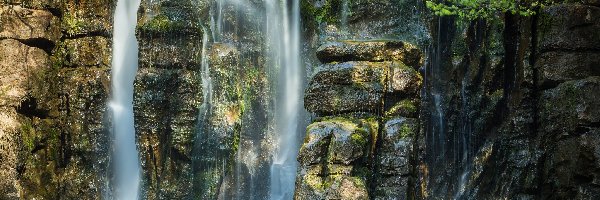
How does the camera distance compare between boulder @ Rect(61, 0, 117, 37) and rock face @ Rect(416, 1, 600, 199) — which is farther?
boulder @ Rect(61, 0, 117, 37)

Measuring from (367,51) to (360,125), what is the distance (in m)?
2.16

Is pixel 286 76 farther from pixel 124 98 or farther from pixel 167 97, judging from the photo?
pixel 124 98

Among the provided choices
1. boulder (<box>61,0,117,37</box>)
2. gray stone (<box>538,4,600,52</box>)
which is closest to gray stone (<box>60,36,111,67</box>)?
boulder (<box>61,0,117,37</box>)

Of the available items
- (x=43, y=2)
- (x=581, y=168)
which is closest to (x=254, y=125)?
(x=43, y=2)

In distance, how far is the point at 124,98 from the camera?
59.8 feet

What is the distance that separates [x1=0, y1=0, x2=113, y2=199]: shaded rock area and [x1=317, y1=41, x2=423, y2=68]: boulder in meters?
6.22

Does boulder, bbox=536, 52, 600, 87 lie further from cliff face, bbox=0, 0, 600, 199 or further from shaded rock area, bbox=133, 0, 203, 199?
shaded rock area, bbox=133, 0, 203, 199

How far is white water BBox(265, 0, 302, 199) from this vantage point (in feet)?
61.5

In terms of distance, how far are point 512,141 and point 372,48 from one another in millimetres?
3962

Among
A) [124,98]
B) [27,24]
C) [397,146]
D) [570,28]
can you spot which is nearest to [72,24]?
[27,24]

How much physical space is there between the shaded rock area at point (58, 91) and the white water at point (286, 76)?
→ 180 inches

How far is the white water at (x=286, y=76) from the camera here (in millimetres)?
18734

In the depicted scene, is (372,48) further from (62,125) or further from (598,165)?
(62,125)

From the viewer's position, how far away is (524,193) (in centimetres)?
1508
